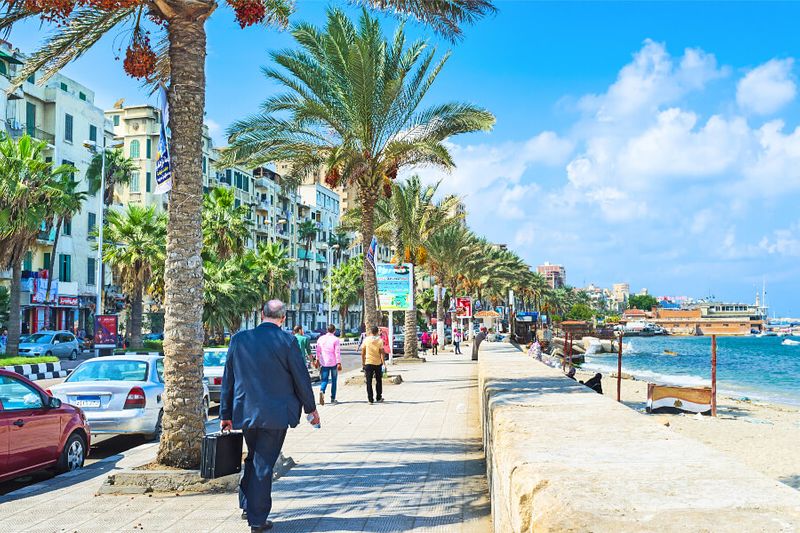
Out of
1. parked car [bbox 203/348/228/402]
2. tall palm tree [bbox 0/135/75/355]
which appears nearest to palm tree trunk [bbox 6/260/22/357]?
tall palm tree [bbox 0/135/75/355]

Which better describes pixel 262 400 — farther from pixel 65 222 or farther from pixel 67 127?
pixel 67 127

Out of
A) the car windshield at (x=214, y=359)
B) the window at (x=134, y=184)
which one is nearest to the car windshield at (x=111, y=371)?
the car windshield at (x=214, y=359)

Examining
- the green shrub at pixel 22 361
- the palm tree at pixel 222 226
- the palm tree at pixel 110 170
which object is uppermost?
the palm tree at pixel 110 170

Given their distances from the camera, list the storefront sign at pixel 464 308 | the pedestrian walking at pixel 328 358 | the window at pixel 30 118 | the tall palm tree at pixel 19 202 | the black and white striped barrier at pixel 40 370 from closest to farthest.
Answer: the pedestrian walking at pixel 328 358
the black and white striped barrier at pixel 40 370
the tall palm tree at pixel 19 202
the window at pixel 30 118
the storefront sign at pixel 464 308

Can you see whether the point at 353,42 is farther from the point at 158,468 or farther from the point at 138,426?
the point at 158,468

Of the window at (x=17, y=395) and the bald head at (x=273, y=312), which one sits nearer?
the bald head at (x=273, y=312)

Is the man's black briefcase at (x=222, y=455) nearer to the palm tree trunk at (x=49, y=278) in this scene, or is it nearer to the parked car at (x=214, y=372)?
the parked car at (x=214, y=372)

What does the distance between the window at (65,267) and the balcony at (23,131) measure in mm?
7729

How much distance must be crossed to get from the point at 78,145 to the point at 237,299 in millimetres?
19304

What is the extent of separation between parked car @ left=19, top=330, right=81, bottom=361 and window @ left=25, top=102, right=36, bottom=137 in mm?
14009

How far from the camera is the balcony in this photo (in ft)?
146

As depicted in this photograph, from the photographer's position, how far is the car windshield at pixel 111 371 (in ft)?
40.4

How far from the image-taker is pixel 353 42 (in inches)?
779

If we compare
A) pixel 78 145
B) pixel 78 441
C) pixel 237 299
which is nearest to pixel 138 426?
pixel 78 441
